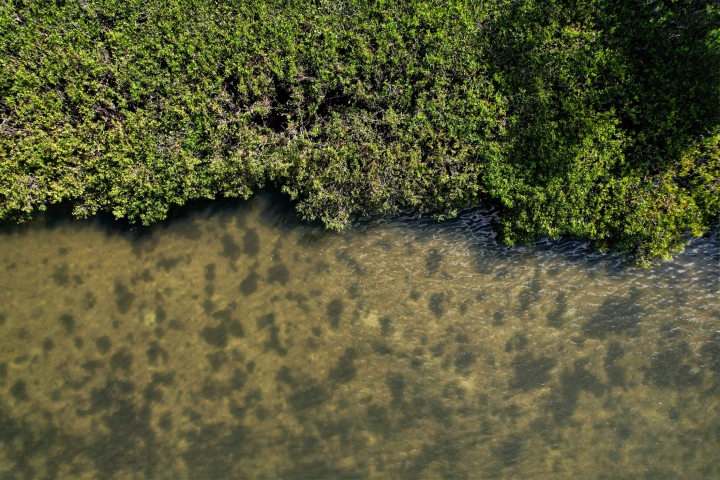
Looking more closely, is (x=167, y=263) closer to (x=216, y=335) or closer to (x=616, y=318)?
(x=216, y=335)

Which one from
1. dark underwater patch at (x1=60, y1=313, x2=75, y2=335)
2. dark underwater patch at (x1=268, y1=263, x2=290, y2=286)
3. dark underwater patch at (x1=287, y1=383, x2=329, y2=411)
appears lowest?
dark underwater patch at (x1=287, y1=383, x2=329, y2=411)

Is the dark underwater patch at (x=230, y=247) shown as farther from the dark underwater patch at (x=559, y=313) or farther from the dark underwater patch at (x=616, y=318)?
the dark underwater patch at (x=616, y=318)

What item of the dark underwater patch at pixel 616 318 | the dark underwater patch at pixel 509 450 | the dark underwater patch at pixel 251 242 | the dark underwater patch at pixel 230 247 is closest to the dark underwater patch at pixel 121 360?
the dark underwater patch at pixel 230 247

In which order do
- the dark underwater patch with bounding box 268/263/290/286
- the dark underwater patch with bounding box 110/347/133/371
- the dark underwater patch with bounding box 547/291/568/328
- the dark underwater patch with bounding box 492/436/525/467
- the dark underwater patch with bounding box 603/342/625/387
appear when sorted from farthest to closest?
the dark underwater patch with bounding box 268/263/290/286, the dark underwater patch with bounding box 110/347/133/371, the dark underwater patch with bounding box 547/291/568/328, the dark underwater patch with bounding box 603/342/625/387, the dark underwater patch with bounding box 492/436/525/467

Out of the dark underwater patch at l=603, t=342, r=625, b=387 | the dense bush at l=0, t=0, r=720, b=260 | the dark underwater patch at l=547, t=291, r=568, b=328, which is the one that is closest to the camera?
the dense bush at l=0, t=0, r=720, b=260

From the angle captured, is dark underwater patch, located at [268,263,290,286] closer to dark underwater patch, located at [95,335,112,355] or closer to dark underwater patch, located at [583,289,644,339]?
dark underwater patch, located at [95,335,112,355]

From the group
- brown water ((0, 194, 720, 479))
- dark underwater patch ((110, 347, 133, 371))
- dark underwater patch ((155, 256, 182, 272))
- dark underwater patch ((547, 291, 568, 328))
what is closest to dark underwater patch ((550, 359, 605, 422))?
brown water ((0, 194, 720, 479))

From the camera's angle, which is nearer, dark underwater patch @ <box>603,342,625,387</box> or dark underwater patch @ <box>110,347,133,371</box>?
dark underwater patch @ <box>603,342,625,387</box>
